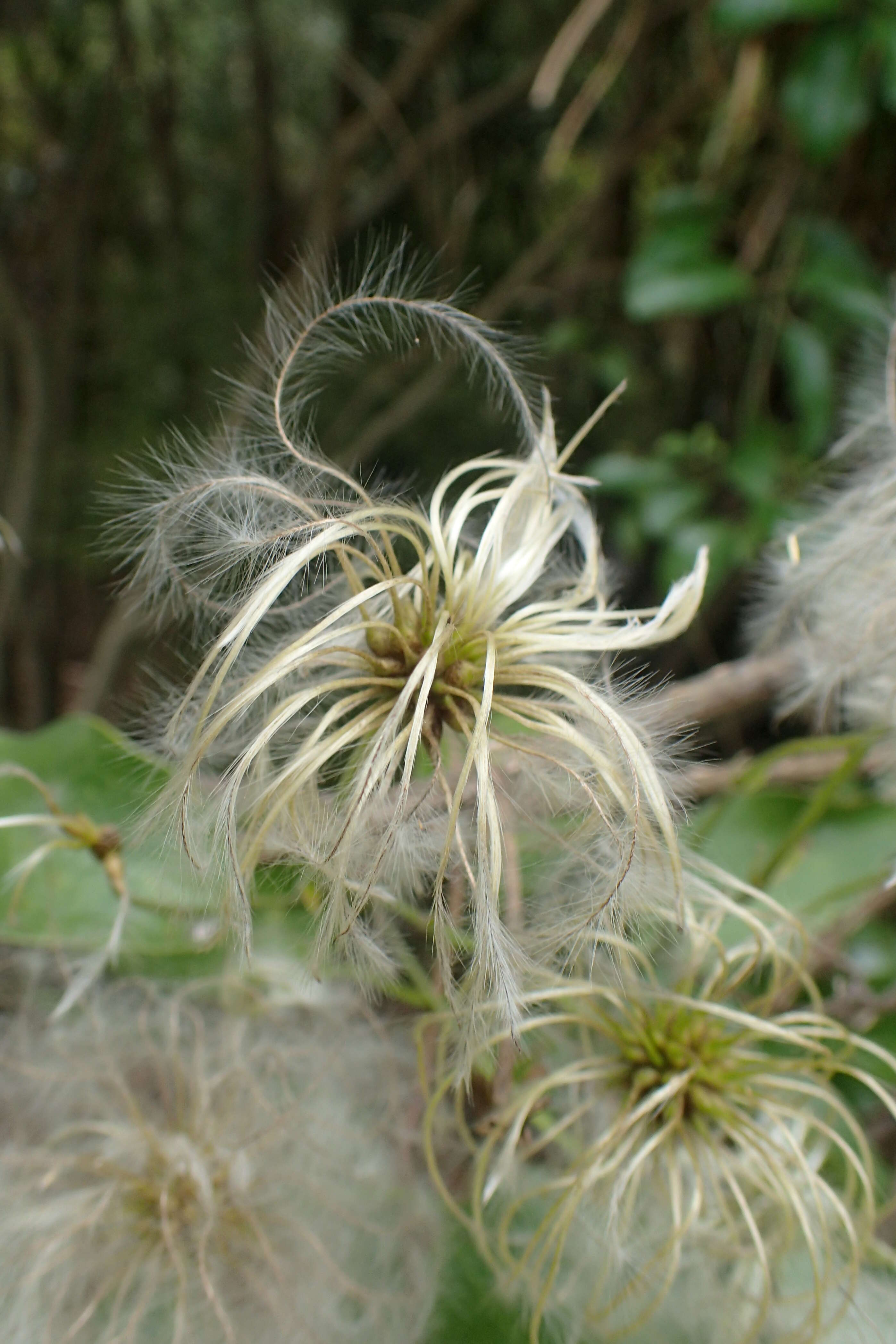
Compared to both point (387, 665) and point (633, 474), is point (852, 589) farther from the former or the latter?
point (633, 474)

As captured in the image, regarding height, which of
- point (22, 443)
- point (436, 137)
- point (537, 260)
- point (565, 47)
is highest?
point (565, 47)

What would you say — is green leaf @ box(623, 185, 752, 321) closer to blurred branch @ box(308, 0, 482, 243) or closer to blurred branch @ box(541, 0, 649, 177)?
blurred branch @ box(541, 0, 649, 177)

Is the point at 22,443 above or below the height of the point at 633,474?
below

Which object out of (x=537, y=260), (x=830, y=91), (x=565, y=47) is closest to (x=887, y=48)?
(x=830, y=91)

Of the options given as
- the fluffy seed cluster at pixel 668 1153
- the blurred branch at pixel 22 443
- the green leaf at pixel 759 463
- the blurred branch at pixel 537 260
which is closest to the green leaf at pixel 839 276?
the green leaf at pixel 759 463

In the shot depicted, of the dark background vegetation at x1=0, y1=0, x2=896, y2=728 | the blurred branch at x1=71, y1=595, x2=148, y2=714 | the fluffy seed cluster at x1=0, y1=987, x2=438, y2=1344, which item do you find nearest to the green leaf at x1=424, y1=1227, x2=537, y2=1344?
the fluffy seed cluster at x1=0, y1=987, x2=438, y2=1344

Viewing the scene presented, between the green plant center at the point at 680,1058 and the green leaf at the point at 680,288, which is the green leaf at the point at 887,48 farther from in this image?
the green plant center at the point at 680,1058

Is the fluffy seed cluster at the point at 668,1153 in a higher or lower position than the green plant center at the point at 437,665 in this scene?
lower
